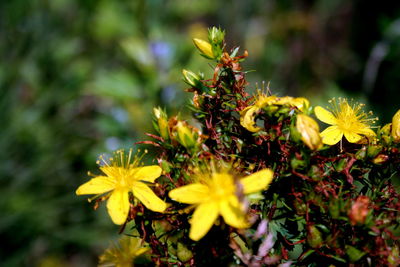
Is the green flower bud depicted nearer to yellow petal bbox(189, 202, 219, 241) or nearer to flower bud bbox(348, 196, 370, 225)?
yellow petal bbox(189, 202, 219, 241)

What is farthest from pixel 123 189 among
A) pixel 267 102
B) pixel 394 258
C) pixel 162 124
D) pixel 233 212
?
pixel 394 258

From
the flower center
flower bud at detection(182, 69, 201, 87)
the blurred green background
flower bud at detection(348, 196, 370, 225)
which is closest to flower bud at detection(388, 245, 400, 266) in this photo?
flower bud at detection(348, 196, 370, 225)

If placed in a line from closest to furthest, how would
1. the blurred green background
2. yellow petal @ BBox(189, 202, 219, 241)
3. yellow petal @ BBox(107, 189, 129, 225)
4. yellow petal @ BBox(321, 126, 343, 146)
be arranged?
yellow petal @ BBox(189, 202, 219, 241) → yellow petal @ BBox(107, 189, 129, 225) → yellow petal @ BBox(321, 126, 343, 146) → the blurred green background

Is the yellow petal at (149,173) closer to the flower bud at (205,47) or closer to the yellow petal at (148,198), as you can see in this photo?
the yellow petal at (148,198)

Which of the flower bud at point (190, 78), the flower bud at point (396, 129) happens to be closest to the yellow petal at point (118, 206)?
the flower bud at point (190, 78)

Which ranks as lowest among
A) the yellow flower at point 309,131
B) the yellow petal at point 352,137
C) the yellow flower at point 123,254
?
the yellow flower at point 123,254

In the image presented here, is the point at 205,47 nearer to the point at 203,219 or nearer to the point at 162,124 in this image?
the point at 162,124
